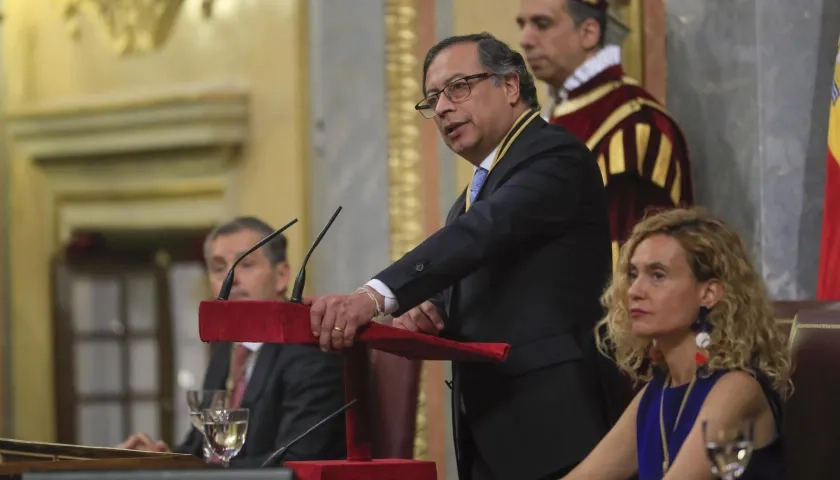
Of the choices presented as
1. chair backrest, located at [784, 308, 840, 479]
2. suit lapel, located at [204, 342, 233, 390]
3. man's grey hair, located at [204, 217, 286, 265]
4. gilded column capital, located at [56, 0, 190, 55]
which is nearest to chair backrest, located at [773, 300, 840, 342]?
chair backrest, located at [784, 308, 840, 479]

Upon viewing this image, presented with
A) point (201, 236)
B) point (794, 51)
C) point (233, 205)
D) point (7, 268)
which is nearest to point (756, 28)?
point (794, 51)

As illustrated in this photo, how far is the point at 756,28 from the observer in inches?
166

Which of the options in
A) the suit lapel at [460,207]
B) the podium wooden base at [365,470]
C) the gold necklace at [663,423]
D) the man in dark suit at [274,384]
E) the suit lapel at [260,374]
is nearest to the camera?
the podium wooden base at [365,470]

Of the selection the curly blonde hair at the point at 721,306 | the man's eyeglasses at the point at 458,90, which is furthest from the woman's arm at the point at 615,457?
the man's eyeglasses at the point at 458,90

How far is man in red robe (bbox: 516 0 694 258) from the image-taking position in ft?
13.2

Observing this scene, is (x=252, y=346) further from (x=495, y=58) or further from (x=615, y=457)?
(x=615, y=457)

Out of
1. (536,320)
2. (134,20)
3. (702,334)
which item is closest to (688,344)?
(702,334)

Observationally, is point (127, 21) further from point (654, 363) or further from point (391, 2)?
point (654, 363)

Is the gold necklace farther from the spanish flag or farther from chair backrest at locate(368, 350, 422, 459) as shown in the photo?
the spanish flag

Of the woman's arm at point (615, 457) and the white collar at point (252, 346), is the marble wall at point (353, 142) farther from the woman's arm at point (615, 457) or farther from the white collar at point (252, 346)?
the woman's arm at point (615, 457)

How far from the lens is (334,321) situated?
244 cm

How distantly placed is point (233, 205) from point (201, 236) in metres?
0.51

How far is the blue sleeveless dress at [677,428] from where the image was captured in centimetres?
257

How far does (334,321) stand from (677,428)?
2.02ft
